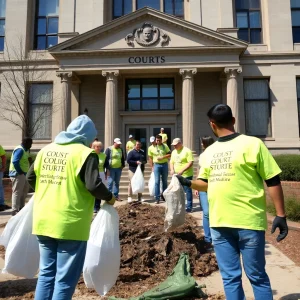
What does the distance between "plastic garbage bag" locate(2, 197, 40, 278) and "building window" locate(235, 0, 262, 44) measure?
19.7 m

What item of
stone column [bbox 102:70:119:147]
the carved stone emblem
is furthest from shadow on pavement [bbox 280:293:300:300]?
the carved stone emblem

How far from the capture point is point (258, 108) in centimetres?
1878

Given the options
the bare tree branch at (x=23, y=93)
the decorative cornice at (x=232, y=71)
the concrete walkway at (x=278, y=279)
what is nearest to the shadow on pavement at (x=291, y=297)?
the concrete walkway at (x=278, y=279)

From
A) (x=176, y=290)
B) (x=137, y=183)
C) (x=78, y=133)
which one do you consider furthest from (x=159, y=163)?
(x=78, y=133)

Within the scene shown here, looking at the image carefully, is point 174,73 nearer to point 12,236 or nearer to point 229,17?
point 229,17

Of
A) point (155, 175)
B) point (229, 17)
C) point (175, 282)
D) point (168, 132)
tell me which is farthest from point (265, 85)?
point (175, 282)

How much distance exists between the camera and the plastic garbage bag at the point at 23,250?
3.15m

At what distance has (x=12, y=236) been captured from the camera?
323cm

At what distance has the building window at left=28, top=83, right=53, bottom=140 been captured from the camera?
19141mm

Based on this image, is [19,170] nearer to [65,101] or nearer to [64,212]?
[64,212]

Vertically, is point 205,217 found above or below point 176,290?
above

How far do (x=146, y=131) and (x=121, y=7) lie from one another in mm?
8767

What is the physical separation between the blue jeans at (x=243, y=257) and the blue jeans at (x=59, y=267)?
1.21m

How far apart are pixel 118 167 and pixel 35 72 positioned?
495 inches
